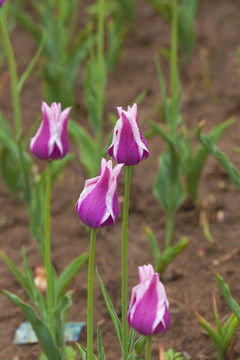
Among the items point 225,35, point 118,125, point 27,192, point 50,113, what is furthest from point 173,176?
point 225,35

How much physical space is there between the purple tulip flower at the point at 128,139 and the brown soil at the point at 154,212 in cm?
72

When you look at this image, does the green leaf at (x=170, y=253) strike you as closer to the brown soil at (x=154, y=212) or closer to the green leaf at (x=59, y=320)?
the brown soil at (x=154, y=212)

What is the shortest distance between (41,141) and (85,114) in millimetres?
1731

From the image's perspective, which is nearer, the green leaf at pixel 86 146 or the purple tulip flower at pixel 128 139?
the purple tulip flower at pixel 128 139

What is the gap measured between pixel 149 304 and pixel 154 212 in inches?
55.9

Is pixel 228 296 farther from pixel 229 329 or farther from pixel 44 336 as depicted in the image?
pixel 44 336

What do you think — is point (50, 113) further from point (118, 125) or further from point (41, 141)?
point (118, 125)

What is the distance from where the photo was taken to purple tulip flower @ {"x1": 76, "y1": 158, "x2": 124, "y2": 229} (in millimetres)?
1215

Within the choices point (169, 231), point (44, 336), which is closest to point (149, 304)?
point (44, 336)

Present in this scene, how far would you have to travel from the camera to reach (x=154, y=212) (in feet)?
8.54

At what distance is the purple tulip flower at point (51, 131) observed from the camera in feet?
4.94

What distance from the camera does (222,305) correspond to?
6.50ft

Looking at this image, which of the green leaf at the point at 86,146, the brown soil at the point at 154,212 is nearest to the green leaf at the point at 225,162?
the brown soil at the point at 154,212

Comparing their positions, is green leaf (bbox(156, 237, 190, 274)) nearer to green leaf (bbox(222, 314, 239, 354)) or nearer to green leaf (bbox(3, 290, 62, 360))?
green leaf (bbox(222, 314, 239, 354))
